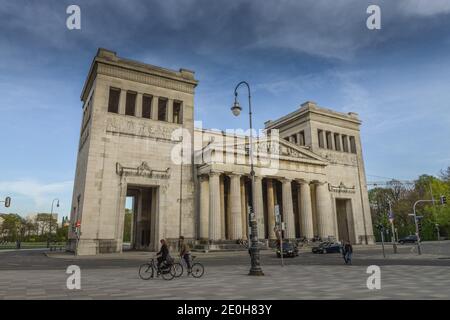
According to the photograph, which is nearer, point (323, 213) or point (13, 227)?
point (323, 213)

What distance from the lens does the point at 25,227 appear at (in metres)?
102

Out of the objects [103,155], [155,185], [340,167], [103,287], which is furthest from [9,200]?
[340,167]

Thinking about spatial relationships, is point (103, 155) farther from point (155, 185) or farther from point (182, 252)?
point (182, 252)

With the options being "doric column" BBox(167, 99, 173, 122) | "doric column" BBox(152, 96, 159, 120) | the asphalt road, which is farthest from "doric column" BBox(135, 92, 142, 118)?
the asphalt road

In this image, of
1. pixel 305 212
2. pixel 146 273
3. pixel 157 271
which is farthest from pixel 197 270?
pixel 305 212

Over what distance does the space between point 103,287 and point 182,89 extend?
120 feet

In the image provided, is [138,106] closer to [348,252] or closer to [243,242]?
[243,242]

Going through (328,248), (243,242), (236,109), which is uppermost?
(236,109)

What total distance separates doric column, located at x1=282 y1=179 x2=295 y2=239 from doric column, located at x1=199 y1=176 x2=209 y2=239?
11022 millimetres

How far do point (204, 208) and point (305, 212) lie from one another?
14.7 meters

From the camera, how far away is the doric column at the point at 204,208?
1582 inches

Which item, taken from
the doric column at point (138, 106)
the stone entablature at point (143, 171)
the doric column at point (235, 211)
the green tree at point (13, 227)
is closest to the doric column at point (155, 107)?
the doric column at point (138, 106)

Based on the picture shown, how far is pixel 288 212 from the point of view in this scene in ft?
146

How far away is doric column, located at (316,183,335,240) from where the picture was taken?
151 ft
